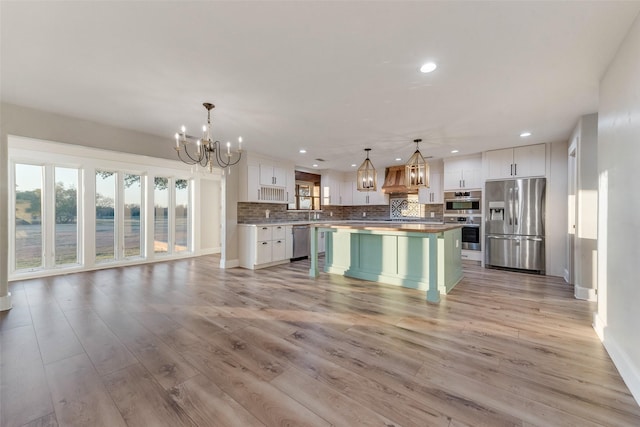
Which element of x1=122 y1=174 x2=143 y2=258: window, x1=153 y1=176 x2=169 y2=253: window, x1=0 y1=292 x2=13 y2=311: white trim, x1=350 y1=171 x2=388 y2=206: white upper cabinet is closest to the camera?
x1=0 y1=292 x2=13 y2=311: white trim

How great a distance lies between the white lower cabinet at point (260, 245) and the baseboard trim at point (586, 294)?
492cm

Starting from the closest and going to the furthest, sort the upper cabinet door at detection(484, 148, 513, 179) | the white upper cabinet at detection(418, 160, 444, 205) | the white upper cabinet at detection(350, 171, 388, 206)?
the upper cabinet door at detection(484, 148, 513, 179), the white upper cabinet at detection(418, 160, 444, 205), the white upper cabinet at detection(350, 171, 388, 206)

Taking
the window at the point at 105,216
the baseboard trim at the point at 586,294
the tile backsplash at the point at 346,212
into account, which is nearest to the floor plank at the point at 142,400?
the tile backsplash at the point at 346,212

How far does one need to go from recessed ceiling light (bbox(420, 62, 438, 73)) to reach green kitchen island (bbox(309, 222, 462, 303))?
1.87 meters

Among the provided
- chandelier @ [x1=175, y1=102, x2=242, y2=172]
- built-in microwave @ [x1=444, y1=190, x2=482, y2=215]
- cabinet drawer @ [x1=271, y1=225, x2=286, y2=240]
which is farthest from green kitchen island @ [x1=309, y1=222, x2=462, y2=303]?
chandelier @ [x1=175, y1=102, x2=242, y2=172]

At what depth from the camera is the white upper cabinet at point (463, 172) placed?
19.0 ft

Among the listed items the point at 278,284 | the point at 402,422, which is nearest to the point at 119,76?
the point at 278,284

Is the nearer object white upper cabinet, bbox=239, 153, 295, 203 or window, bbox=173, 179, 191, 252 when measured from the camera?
white upper cabinet, bbox=239, 153, 295, 203

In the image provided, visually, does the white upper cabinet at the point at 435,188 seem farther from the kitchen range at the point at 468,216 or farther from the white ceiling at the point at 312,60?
the white ceiling at the point at 312,60

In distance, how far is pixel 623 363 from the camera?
189 cm

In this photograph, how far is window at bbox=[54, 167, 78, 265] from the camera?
201 inches

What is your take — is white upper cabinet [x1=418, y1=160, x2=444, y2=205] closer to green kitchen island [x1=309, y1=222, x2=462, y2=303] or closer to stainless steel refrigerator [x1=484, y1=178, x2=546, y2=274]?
stainless steel refrigerator [x1=484, y1=178, x2=546, y2=274]

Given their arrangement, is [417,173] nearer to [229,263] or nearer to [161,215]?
[229,263]

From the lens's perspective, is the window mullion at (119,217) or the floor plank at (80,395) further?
the window mullion at (119,217)
